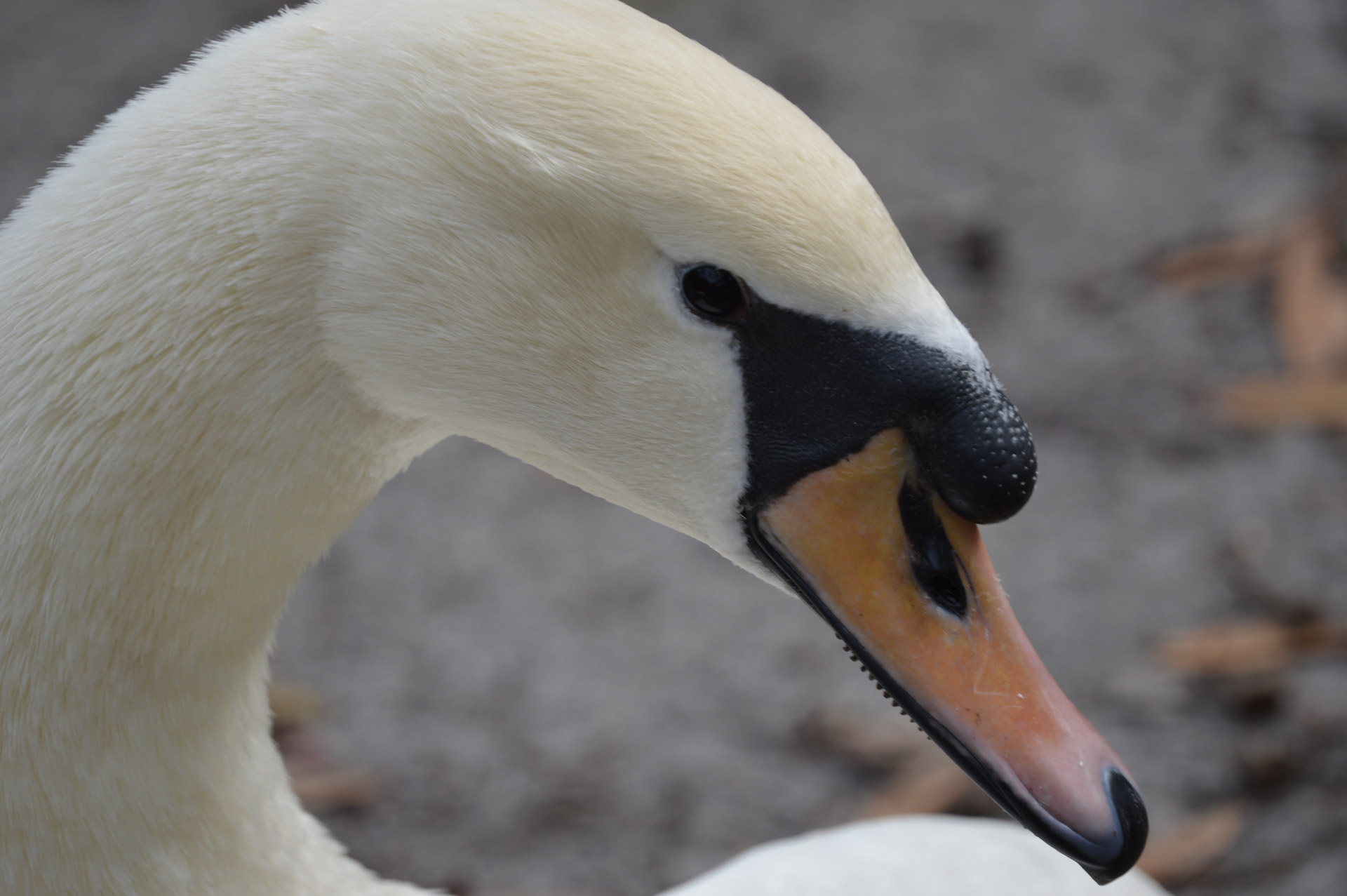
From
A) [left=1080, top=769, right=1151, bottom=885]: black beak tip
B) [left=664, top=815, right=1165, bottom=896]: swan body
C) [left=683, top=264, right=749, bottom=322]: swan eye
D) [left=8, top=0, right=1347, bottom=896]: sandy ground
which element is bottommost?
[left=8, top=0, right=1347, bottom=896]: sandy ground

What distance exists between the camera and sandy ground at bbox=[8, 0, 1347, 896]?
231 centimetres

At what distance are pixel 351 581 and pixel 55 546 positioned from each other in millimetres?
1910

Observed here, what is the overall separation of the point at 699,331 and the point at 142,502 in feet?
1.35

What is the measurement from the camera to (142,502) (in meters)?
0.88

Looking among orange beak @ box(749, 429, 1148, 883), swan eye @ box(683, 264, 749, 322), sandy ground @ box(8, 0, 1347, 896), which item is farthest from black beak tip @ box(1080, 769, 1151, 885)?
sandy ground @ box(8, 0, 1347, 896)

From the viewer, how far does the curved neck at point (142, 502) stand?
86cm

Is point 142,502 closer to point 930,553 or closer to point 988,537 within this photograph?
point 930,553

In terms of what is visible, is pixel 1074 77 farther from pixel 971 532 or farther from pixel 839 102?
pixel 971 532

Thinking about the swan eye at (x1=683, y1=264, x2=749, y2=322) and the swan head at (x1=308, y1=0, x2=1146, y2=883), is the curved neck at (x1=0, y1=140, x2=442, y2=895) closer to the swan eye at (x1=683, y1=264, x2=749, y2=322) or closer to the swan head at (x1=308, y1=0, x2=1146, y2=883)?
the swan head at (x1=308, y1=0, x2=1146, y2=883)

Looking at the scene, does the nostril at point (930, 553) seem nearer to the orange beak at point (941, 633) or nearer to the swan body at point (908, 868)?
the orange beak at point (941, 633)

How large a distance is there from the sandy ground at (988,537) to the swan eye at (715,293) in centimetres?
157

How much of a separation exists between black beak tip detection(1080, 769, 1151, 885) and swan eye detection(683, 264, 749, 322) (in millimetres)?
445

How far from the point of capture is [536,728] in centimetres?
246

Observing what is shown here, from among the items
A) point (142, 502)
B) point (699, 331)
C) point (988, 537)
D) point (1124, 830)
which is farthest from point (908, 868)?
point (988, 537)
